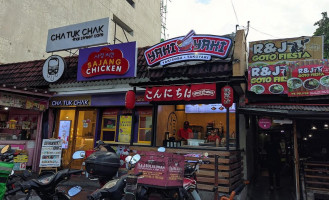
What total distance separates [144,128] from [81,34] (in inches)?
235

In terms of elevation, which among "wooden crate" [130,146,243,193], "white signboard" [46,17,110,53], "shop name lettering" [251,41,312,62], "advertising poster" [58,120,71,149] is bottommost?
"wooden crate" [130,146,243,193]

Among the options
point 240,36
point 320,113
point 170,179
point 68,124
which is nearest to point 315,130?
point 320,113

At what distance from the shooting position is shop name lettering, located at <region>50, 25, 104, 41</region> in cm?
1158

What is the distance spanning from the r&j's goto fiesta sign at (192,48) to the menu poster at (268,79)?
1.96 meters

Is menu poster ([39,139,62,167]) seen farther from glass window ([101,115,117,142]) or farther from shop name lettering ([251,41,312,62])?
shop name lettering ([251,41,312,62])

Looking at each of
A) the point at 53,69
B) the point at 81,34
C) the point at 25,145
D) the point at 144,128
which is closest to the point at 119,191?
the point at 144,128

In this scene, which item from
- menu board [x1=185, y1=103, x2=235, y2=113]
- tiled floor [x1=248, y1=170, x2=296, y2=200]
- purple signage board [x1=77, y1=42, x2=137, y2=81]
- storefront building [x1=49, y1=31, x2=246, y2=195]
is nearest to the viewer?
storefront building [x1=49, y1=31, x2=246, y2=195]

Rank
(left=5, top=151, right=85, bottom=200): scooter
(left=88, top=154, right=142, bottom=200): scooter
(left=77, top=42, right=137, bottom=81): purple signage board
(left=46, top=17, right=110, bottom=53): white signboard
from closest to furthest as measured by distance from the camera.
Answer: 1. (left=88, top=154, right=142, bottom=200): scooter
2. (left=5, top=151, right=85, bottom=200): scooter
3. (left=77, top=42, right=137, bottom=81): purple signage board
4. (left=46, top=17, right=110, bottom=53): white signboard

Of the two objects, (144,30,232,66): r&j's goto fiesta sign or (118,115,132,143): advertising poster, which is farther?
(118,115,132,143): advertising poster

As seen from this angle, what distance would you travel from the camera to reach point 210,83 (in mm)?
8008

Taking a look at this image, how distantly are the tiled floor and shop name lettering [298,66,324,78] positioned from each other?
4448 millimetres

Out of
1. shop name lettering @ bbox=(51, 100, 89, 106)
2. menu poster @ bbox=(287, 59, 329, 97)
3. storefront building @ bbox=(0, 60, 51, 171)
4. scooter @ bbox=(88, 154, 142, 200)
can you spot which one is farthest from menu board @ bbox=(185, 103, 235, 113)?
scooter @ bbox=(88, 154, 142, 200)

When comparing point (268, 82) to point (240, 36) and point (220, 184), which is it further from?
point (220, 184)

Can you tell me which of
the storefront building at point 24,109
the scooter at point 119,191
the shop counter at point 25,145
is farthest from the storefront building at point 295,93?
the shop counter at point 25,145
